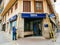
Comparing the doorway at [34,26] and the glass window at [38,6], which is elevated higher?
the glass window at [38,6]

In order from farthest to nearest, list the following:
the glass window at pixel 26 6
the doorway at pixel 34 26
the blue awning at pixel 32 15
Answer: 1. the doorway at pixel 34 26
2. the glass window at pixel 26 6
3. the blue awning at pixel 32 15

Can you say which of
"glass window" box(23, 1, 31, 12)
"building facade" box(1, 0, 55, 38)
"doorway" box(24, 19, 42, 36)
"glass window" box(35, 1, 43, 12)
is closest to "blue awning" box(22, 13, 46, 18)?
"building facade" box(1, 0, 55, 38)

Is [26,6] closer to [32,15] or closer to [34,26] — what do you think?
[32,15]

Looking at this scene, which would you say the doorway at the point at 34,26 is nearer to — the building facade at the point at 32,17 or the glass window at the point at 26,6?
the building facade at the point at 32,17

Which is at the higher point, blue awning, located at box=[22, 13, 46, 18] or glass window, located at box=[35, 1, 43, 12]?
glass window, located at box=[35, 1, 43, 12]

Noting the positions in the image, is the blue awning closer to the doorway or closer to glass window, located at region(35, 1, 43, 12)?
glass window, located at region(35, 1, 43, 12)

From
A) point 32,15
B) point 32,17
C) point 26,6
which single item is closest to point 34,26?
point 32,17

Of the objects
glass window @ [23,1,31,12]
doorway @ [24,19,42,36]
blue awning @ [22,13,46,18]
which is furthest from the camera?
doorway @ [24,19,42,36]

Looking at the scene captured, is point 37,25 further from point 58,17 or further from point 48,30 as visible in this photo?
point 58,17

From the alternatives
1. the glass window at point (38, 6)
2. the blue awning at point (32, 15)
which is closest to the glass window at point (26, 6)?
the blue awning at point (32, 15)

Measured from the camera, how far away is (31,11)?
794 inches

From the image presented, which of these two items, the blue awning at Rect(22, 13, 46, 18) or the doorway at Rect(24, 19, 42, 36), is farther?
the doorway at Rect(24, 19, 42, 36)

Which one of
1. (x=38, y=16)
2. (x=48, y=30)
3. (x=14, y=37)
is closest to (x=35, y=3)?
(x=38, y=16)

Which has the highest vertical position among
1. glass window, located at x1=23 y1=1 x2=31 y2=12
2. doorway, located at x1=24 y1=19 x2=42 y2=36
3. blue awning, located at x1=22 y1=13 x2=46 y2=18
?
glass window, located at x1=23 y1=1 x2=31 y2=12
